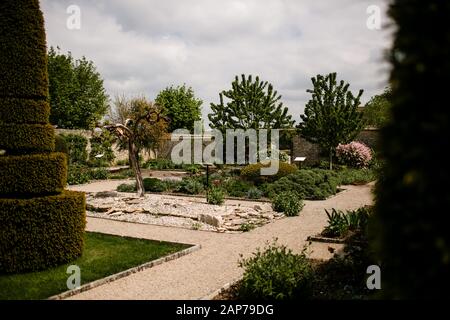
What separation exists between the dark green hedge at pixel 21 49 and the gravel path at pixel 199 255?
3.95 metres

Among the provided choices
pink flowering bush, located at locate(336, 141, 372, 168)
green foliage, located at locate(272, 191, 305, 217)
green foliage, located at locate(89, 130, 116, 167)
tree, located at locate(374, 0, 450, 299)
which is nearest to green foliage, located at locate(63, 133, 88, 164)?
green foliage, located at locate(89, 130, 116, 167)

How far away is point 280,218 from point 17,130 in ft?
28.0

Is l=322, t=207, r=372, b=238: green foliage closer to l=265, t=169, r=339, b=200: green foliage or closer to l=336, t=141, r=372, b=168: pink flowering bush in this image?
l=265, t=169, r=339, b=200: green foliage

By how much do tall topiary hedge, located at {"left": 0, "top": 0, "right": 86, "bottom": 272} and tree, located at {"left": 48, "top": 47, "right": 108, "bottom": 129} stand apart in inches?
1262

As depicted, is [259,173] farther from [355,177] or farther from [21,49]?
[21,49]

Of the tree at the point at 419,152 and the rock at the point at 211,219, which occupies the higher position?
the tree at the point at 419,152

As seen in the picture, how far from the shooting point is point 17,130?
7395mm

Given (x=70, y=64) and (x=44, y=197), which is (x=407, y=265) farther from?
(x=70, y=64)

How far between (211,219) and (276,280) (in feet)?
20.1

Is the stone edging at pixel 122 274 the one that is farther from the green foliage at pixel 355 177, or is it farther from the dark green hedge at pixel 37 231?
the green foliage at pixel 355 177

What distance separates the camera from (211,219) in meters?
11.9

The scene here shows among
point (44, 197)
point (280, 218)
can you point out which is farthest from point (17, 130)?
point (280, 218)

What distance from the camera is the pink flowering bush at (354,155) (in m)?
27.3

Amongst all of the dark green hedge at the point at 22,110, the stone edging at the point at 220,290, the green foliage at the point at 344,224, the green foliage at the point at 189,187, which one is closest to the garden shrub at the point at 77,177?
the green foliage at the point at 189,187
